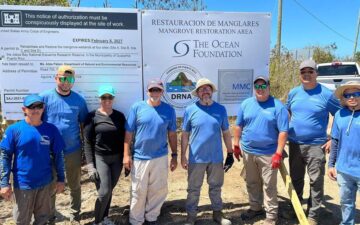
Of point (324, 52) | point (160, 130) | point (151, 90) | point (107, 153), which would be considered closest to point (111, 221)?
point (107, 153)

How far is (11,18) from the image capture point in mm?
4449

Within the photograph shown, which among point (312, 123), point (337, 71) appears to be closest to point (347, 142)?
point (312, 123)

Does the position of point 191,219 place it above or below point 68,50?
below

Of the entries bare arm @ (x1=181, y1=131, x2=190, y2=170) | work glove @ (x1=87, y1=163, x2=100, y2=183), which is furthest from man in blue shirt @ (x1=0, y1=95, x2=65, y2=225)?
bare arm @ (x1=181, y1=131, x2=190, y2=170)

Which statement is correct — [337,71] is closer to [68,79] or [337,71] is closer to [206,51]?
[206,51]

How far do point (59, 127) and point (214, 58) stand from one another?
2.26m

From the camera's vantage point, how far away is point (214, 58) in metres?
5.07

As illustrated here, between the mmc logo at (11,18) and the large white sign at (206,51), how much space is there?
5.05ft

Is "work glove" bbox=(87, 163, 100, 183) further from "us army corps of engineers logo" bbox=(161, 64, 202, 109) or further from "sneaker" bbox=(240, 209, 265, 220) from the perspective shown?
"sneaker" bbox=(240, 209, 265, 220)

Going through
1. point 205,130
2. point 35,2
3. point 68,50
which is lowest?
point 205,130

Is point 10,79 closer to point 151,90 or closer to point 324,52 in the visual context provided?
point 151,90

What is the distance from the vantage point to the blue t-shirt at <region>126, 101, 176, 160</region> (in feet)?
14.1

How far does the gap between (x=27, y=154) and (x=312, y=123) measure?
10.7 feet

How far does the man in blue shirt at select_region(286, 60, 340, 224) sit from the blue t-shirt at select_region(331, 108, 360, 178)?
1.50 ft
